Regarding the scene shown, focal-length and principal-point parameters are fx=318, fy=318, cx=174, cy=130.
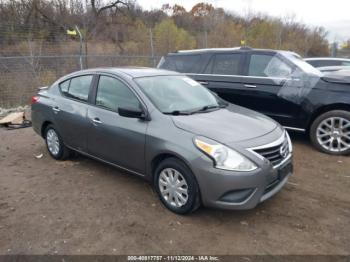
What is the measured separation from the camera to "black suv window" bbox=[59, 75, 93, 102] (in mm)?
4637

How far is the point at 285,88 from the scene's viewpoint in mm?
5777

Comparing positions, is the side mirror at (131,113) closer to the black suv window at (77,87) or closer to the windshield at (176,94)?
the windshield at (176,94)

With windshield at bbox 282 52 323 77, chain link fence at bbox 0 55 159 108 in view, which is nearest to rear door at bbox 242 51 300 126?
windshield at bbox 282 52 323 77

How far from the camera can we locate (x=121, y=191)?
419 cm

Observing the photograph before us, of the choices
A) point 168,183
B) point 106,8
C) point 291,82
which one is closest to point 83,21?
point 106,8

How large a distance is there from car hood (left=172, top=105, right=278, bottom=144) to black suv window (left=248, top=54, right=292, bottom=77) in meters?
2.16

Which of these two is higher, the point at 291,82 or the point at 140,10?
the point at 140,10

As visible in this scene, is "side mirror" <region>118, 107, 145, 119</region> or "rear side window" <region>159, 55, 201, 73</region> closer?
"side mirror" <region>118, 107, 145, 119</region>

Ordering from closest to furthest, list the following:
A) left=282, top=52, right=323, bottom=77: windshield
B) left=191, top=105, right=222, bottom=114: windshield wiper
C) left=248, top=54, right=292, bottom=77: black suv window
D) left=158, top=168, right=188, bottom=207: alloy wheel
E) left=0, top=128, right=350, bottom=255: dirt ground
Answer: left=0, top=128, right=350, bottom=255: dirt ground < left=158, top=168, right=188, bottom=207: alloy wheel < left=191, top=105, right=222, bottom=114: windshield wiper < left=282, top=52, right=323, bottom=77: windshield < left=248, top=54, right=292, bottom=77: black suv window

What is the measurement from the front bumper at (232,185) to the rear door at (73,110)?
2062 millimetres

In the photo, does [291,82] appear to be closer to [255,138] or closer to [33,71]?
[255,138]

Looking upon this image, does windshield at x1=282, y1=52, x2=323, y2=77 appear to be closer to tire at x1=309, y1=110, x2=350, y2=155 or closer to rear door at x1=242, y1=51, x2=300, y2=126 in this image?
rear door at x1=242, y1=51, x2=300, y2=126

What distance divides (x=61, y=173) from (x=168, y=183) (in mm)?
2082

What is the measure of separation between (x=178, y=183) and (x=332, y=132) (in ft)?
10.9
